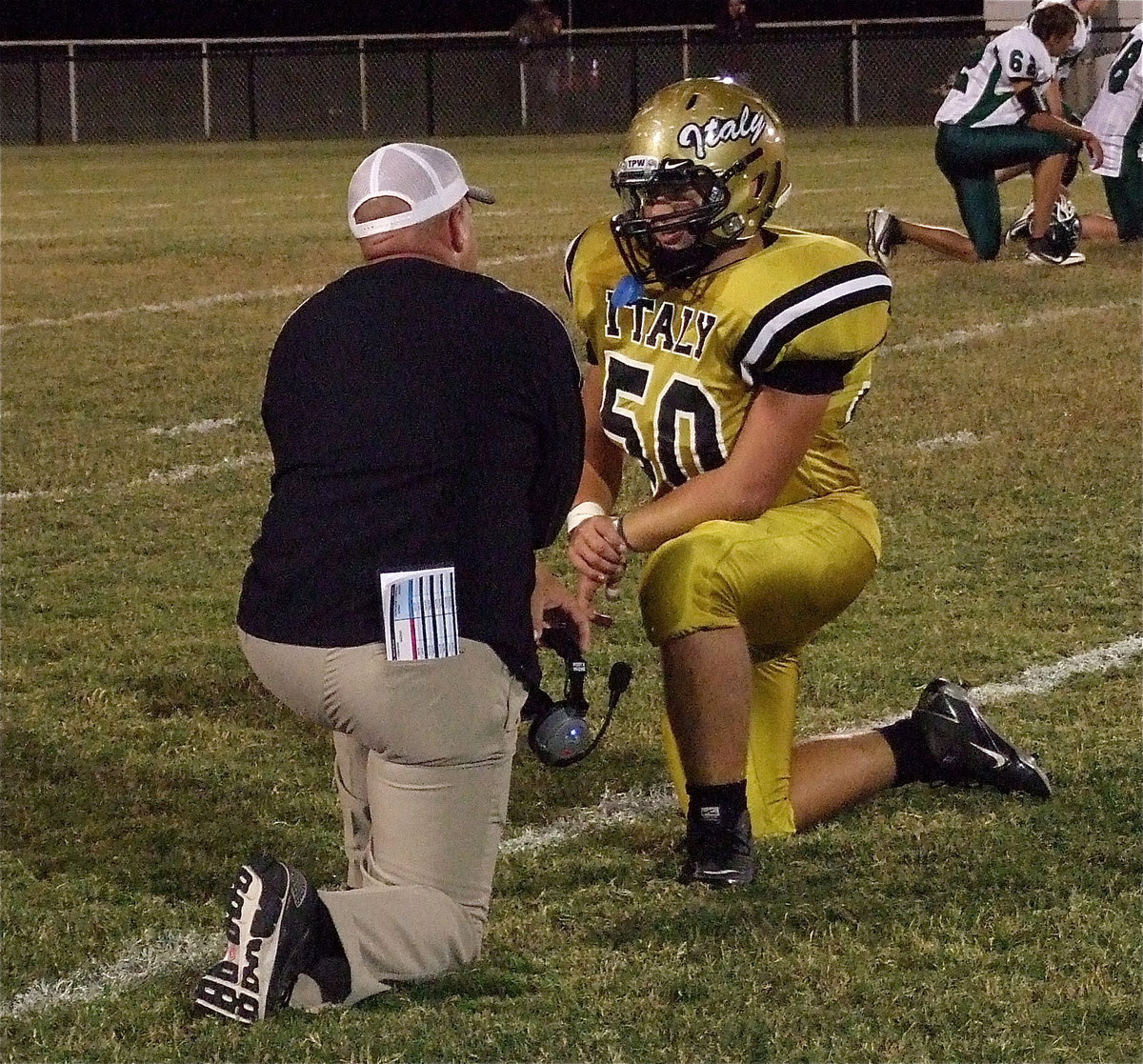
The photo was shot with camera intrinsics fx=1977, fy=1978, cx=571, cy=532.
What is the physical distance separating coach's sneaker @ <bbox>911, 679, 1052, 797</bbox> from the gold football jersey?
0.46 metres

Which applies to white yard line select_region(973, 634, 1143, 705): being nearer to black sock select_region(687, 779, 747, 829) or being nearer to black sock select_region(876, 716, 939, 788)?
black sock select_region(876, 716, 939, 788)

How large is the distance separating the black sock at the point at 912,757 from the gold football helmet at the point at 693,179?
911 mm

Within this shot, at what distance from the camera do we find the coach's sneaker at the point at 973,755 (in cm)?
351

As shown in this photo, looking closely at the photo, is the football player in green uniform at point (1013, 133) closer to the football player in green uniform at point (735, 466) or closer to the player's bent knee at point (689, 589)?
the football player in green uniform at point (735, 466)

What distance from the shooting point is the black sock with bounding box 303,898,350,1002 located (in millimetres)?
2703

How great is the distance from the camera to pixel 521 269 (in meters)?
10.2

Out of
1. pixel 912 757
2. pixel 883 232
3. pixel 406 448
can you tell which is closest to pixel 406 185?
pixel 406 448

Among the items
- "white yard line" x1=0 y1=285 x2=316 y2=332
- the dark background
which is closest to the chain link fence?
the dark background

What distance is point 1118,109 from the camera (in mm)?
10312

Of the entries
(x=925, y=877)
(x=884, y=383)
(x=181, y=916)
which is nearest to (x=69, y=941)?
(x=181, y=916)

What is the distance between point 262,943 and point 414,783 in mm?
296

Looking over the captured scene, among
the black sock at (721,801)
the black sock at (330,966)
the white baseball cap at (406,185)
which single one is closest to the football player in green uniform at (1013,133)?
the black sock at (721,801)

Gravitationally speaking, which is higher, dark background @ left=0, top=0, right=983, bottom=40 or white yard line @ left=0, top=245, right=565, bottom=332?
dark background @ left=0, top=0, right=983, bottom=40

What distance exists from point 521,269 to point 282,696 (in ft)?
24.7
